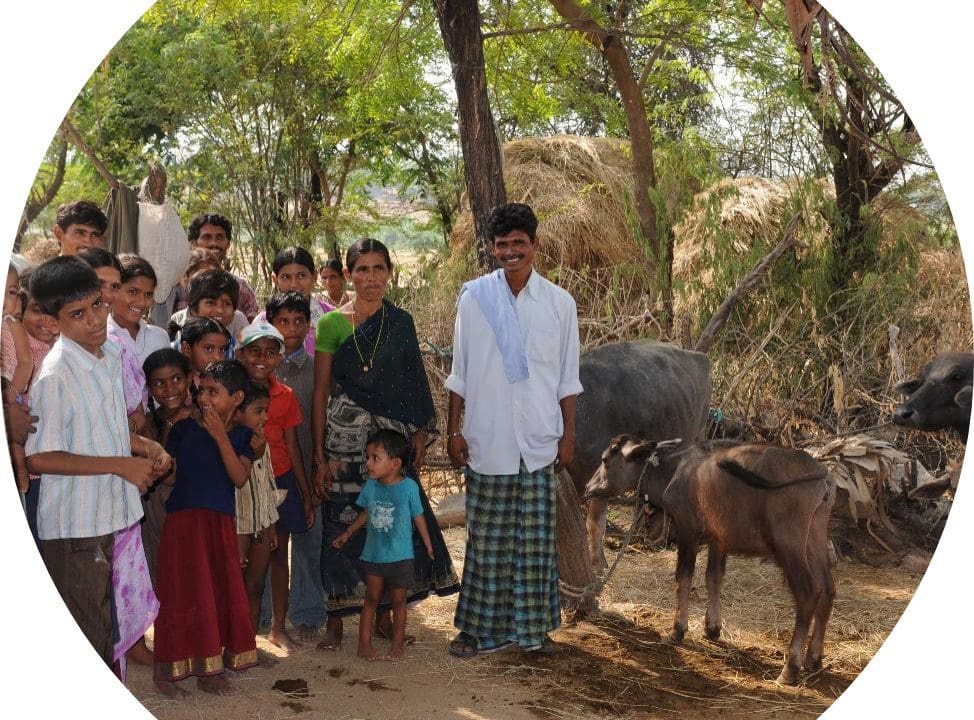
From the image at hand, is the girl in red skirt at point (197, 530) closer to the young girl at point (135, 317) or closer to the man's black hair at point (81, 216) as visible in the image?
the young girl at point (135, 317)

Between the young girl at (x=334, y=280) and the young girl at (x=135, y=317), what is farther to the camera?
the young girl at (x=334, y=280)

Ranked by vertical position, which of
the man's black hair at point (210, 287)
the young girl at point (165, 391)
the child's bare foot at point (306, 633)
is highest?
the man's black hair at point (210, 287)

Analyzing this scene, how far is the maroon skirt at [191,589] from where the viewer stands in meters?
4.13

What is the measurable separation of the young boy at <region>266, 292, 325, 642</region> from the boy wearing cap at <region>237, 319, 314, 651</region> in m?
0.11

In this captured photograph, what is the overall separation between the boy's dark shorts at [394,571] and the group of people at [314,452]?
1 centimetres

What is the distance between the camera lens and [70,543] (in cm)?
373

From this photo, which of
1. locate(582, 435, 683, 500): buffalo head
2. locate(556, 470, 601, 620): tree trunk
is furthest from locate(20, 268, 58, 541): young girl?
locate(582, 435, 683, 500): buffalo head

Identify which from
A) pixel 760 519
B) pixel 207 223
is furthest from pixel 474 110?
pixel 760 519

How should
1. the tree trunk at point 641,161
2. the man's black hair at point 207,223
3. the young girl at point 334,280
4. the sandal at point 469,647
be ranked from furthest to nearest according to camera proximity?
1. the tree trunk at point 641,161
2. the young girl at point 334,280
3. the man's black hair at point 207,223
4. the sandal at point 469,647

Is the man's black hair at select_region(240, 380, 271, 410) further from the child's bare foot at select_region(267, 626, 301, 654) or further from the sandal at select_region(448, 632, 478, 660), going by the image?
the sandal at select_region(448, 632, 478, 660)

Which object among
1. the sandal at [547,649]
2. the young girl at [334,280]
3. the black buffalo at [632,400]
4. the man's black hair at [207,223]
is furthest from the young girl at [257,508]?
the young girl at [334,280]

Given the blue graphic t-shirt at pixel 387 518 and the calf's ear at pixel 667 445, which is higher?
the calf's ear at pixel 667 445

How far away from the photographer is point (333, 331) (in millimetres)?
4633

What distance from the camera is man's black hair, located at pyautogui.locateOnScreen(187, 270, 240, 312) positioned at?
4633 millimetres
